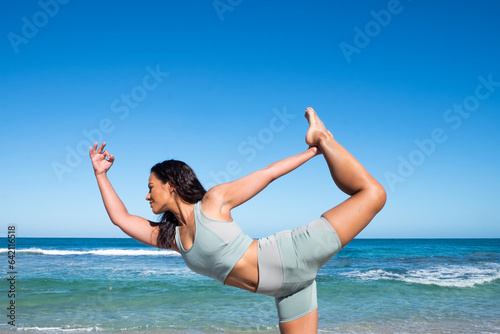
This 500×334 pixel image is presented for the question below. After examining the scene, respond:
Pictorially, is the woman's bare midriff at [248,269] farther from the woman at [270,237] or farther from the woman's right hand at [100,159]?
the woman's right hand at [100,159]

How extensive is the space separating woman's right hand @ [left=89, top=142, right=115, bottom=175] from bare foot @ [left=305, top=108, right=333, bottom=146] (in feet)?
5.08

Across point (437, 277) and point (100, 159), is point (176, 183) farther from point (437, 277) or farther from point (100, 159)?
point (437, 277)

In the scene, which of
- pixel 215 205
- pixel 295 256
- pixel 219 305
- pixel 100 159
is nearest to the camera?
pixel 295 256

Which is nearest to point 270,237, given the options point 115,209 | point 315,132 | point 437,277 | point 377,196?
point 377,196

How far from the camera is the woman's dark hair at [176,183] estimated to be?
2.71 m

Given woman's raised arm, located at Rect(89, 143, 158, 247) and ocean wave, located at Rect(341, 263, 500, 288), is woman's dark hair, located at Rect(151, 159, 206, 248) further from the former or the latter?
ocean wave, located at Rect(341, 263, 500, 288)

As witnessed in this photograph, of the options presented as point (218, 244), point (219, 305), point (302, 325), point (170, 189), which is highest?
point (170, 189)

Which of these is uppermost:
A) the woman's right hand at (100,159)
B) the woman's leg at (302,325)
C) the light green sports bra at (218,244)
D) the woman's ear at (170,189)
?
the woman's right hand at (100,159)

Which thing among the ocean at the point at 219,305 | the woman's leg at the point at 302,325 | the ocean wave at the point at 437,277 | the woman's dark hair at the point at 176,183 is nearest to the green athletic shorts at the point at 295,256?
the woman's leg at the point at 302,325

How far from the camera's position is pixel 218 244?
98.2 inches

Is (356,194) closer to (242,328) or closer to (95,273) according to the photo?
(242,328)

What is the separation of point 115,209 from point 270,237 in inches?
48.1

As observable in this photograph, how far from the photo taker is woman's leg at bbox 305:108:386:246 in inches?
97.8

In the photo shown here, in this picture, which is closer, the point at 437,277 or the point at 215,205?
the point at 215,205
